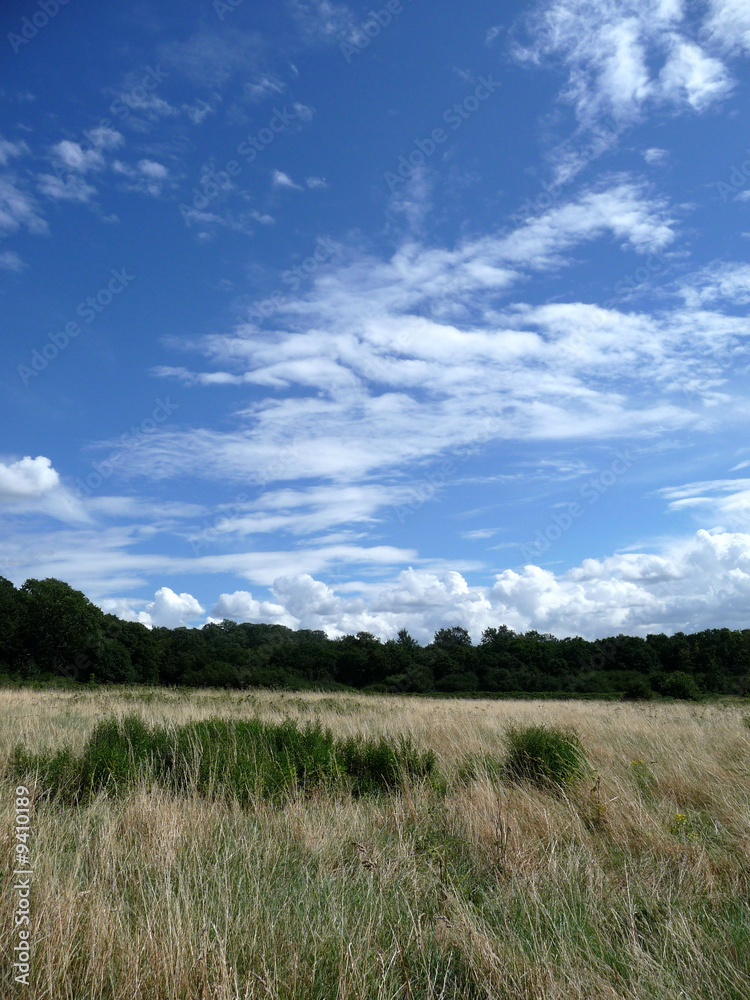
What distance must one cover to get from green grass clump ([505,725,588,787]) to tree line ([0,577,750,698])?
3066 cm

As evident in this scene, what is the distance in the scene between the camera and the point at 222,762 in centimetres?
693

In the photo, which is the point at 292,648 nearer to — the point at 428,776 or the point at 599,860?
the point at 428,776

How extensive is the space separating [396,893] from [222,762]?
3.93 meters

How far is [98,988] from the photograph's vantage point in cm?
256

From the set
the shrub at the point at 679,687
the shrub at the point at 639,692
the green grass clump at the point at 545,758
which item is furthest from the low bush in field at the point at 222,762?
the shrub at the point at 679,687

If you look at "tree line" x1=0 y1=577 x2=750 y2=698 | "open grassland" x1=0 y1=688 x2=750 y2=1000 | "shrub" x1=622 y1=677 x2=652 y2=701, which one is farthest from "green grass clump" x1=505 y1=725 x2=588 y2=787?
"tree line" x1=0 y1=577 x2=750 y2=698

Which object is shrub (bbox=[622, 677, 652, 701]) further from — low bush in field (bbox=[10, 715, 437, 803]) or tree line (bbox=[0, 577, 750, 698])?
low bush in field (bbox=[10, 715, 437, 803])

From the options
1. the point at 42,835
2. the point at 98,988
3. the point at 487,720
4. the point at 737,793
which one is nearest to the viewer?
the point at 98,988

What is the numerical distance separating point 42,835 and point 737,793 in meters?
5.97

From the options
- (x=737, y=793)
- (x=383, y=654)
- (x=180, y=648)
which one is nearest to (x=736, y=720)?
(x=737, y=793)

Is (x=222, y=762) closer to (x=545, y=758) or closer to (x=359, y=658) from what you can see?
(x=545, y=758)

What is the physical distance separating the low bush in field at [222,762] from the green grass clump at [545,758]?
3.48 feet

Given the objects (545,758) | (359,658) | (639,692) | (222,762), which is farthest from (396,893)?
(359,658)

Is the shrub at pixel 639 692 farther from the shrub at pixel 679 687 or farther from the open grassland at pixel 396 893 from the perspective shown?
the open grassland at pixel 396 893
